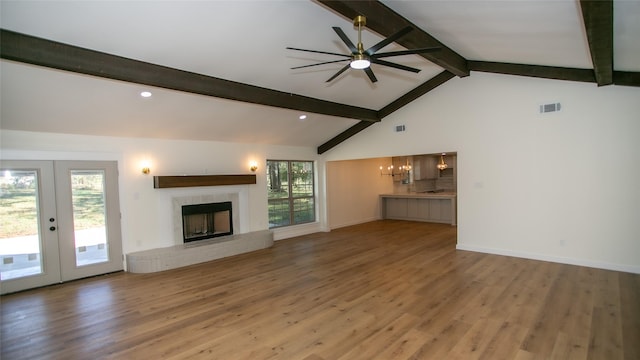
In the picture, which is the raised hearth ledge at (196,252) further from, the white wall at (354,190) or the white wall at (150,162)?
the white wall at (354,190)

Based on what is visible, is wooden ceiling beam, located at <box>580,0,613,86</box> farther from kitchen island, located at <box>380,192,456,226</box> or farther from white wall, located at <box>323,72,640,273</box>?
kitchen island, located at <box>380,192,456,226</box>

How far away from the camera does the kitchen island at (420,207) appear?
31.4 ft

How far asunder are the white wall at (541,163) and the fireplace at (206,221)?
180 inches

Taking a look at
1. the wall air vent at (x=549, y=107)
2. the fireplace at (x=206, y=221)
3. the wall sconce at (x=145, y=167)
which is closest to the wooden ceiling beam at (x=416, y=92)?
the wall air vent at (x=549, y=107)

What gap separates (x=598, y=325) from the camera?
338 centimetres

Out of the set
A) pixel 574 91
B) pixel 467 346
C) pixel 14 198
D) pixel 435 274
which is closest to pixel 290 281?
pixel 435 274

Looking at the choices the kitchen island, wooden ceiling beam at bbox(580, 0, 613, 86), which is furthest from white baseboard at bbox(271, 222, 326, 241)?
wooden ceiling beam at bbox(580, 0, 613, 86)

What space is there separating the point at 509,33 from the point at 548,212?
3338 mm

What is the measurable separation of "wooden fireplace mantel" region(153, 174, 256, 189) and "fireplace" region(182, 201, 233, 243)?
53 centimetres

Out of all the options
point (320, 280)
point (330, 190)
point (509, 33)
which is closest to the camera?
point (509, 33)

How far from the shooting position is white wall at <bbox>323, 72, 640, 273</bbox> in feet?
16.5

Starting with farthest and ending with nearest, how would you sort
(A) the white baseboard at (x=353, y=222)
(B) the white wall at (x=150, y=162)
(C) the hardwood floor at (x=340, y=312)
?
(A) the white baseboard at (x=353, y=222) < (B) the white wall at (x=150, y=162) < (C) the hardwood floor at (x=340, y=312)

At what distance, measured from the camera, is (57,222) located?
527 centimetres

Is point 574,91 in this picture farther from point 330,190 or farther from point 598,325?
point 330,190
